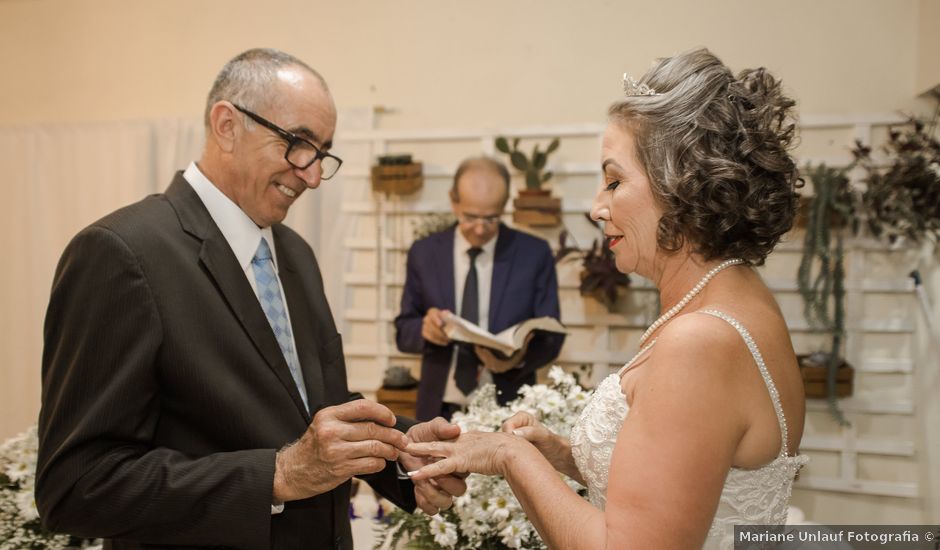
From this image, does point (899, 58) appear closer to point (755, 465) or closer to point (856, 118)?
point (856, 118)

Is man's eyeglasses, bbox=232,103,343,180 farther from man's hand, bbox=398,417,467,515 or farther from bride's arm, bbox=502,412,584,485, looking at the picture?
bride's arm, bbox=502,412,584,485

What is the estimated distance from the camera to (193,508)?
1.43 metres

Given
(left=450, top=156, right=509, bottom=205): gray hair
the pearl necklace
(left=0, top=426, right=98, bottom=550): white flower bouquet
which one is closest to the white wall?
(left=450, top=156, right=509, bottom=205): gray hair

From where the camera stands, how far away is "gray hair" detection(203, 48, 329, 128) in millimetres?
1815

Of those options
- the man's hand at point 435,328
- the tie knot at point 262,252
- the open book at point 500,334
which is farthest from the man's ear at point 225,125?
the man's hand at point 435,328

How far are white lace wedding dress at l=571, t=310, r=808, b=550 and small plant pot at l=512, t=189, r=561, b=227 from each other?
2712 millimetres

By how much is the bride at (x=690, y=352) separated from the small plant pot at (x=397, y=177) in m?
2.91

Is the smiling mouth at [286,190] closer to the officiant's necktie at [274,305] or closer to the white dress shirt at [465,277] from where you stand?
the officiant's necktie at [274,305]

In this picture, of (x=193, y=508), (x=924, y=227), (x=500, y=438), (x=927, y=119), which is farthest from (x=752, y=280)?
(x=927, y=119)

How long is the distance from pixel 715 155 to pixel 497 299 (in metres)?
2.40

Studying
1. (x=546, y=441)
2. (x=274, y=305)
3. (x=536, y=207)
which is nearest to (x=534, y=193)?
(x=536, y=207)

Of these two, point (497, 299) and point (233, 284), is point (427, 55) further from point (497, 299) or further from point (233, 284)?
point (233, 284)

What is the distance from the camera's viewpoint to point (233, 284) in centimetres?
162

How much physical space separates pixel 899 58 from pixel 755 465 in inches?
140
